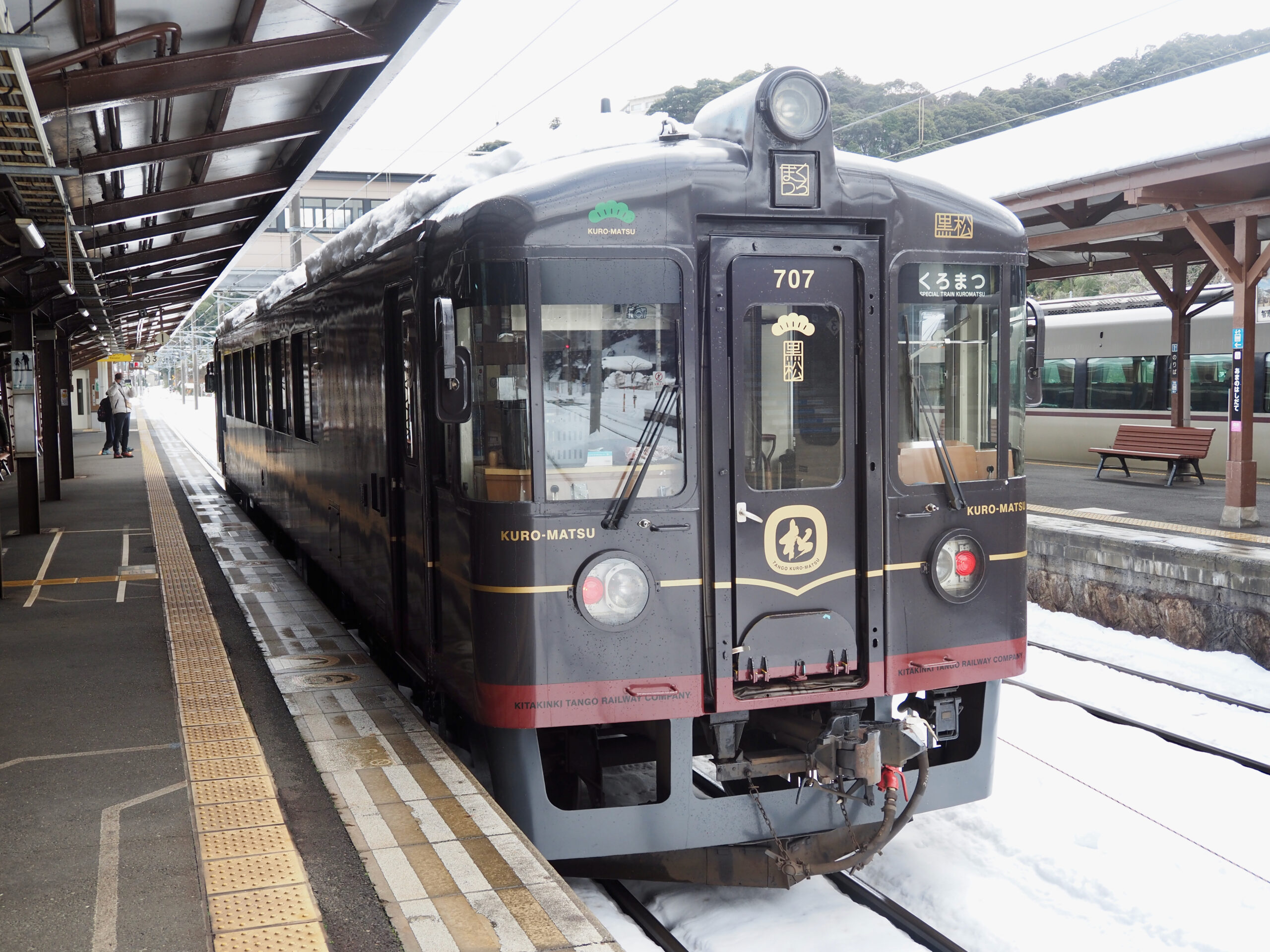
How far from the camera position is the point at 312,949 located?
349 cm

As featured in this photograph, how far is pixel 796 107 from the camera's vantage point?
15.1ft

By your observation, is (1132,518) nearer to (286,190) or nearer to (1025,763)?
(1025,763)

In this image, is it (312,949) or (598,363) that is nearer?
(312,949)

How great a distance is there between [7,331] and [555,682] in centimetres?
1924

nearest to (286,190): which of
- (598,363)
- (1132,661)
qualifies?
(598,363)

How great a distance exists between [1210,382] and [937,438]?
1498 cm

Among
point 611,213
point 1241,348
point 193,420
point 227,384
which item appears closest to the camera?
point 611,213

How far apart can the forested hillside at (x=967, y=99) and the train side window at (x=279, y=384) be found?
74.7 feet

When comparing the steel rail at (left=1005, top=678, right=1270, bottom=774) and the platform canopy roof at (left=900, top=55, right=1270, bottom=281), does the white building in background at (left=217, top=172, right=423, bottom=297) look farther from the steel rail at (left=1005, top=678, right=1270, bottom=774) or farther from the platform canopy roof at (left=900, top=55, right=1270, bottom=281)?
the steel rail at (left=1005, top=678, right=1270, bottom=774)

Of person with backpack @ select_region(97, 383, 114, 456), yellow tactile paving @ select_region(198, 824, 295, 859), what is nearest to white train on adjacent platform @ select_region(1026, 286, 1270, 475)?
yellow tactile paving @ select_region(198, 824, 295, 859)

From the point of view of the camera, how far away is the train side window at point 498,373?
4.38 metres

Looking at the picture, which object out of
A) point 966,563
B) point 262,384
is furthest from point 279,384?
point 966,563

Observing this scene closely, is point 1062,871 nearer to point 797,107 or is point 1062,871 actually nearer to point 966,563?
point 966,563

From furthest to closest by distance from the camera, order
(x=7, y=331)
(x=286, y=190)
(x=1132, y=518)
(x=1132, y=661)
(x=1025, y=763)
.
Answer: (x=7, y=331), (x=1132, y=518), (x=286, y=190), (x=1132, y=661), (x=1025, y=763)
